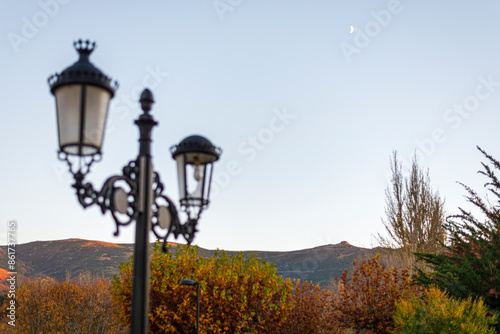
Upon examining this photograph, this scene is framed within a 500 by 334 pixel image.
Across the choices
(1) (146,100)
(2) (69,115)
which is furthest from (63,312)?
(2) (69,115)

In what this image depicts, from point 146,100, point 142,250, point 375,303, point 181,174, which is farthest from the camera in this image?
point 375,303

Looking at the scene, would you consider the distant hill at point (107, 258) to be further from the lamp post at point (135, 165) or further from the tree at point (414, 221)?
the lamp post at point (135, 165)

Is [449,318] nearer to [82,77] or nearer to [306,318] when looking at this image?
[306,318]

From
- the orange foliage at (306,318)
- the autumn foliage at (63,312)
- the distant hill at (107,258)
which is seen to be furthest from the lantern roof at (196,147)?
the distant hill at (107,258)

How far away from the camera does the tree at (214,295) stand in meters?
11.6

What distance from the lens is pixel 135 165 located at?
3.32 m

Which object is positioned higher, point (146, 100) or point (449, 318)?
point (146, 100)

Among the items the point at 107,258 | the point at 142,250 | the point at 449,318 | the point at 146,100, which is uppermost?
the point at 146,100

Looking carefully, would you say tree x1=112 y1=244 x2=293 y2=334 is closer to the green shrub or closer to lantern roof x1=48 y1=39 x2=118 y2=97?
the green shrub

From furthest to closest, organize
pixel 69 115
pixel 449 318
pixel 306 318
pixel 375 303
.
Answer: pixel 306 318, pixel 375 303, pixel 449 318, pixel 69 115

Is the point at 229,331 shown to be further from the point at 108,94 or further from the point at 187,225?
the point at 108,94

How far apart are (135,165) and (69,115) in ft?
2.31

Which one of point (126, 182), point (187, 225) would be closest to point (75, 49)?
point (126, 182)

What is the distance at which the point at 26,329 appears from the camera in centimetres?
1798
